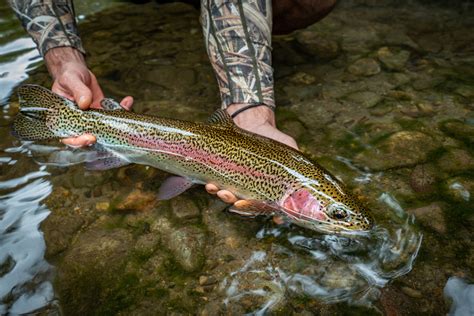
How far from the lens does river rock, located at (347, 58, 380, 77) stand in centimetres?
440

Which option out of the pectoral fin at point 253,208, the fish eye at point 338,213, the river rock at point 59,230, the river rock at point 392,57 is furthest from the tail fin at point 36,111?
the river rock at point 392,57

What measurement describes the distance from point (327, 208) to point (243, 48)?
59.4 inches

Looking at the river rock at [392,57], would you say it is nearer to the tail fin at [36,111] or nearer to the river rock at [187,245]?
the river rock at [187,245]

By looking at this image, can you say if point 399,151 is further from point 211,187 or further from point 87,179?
point 87,179

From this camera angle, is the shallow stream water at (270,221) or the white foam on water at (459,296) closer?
the white foam on water at (459,296)

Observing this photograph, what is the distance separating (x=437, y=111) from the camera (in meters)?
3.75

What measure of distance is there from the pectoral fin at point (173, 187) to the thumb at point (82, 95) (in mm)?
827

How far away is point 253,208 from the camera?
271cm

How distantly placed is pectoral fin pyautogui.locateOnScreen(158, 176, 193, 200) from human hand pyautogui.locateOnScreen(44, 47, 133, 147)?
649 mm

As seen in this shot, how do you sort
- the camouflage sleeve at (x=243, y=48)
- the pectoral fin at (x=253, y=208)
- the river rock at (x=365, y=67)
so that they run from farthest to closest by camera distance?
the river rock at (x=365, y=67) < the camouflage sleeve at (x=243, y=48) < the pectoral fin at (x=253, y=208)

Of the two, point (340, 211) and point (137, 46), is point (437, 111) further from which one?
point (137, 46)

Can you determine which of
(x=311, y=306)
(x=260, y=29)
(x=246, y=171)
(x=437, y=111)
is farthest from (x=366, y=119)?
(x=311, y=306)

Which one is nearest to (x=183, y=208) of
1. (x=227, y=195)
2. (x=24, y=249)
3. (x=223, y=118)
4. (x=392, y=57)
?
(x=227, y=195)

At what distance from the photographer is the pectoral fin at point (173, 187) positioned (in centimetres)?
288
